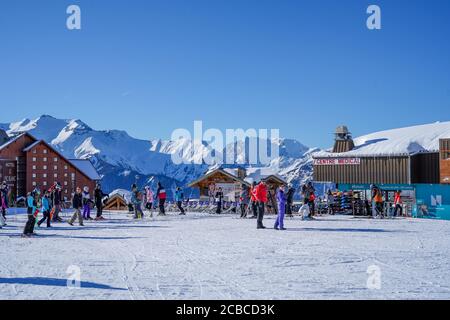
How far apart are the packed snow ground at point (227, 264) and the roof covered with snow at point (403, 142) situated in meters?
18.4

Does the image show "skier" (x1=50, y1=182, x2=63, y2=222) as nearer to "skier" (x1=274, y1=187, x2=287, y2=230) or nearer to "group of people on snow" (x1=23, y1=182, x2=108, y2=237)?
"group of people on snow" (x1=23, y1=182, x2=108, y2=237)

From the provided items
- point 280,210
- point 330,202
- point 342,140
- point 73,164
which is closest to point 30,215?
point 280,210

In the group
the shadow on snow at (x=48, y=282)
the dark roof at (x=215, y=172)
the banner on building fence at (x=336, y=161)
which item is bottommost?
the shadow on snow at (x=48, y=282)

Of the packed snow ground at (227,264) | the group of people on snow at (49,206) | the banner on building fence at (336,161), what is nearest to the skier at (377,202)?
the packed snow ground at (227,264)

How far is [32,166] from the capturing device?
54.2m

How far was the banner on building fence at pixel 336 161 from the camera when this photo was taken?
35.2m

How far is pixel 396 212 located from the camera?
2656 centimetres

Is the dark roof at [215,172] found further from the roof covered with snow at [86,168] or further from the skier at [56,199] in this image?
the roof covered with snow at [86,168]

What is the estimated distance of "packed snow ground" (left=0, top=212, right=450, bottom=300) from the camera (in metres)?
7.64

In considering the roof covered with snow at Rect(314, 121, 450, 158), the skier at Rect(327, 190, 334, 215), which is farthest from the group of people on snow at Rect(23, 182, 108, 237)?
the roof covered with snow at Rect(314, 121, 450, 158)

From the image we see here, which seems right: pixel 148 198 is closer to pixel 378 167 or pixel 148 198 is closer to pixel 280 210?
pixel 280 210

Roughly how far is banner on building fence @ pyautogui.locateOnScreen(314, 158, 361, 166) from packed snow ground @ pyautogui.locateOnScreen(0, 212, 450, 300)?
740 inches

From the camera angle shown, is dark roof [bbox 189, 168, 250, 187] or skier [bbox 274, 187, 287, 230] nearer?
skier [bbox 274, 187, 287, 230]
